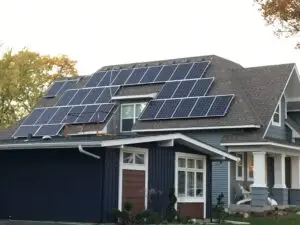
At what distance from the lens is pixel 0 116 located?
51.5 m

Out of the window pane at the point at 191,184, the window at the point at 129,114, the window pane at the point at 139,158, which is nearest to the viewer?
the window pane at the point at 139,158

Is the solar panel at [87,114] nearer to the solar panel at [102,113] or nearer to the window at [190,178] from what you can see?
the solar panel at [102,113]

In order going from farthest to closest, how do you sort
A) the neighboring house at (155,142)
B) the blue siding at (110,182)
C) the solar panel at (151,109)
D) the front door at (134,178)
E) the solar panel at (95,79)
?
the solar panel at (95,79) → the solar panel at (151,109) → the front door at (134,178) → the neighboring house at (155,142) → the blue siding at (110,182)

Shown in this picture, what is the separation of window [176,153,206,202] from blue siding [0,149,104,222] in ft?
13.9

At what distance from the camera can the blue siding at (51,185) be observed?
1862 cm

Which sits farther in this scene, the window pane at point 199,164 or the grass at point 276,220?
the window pane at point 199,164

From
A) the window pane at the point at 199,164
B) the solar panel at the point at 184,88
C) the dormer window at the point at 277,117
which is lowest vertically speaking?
the window pane at the point at 199,164

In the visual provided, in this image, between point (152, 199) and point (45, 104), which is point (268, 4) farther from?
point (45, 104)

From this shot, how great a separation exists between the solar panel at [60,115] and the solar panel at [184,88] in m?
6.54

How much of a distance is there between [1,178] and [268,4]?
11077mm

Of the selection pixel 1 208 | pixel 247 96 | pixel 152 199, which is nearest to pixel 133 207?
pixel 152 199

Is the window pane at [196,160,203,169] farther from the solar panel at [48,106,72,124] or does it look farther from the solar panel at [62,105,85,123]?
the solar panel at [48,106,72,124]

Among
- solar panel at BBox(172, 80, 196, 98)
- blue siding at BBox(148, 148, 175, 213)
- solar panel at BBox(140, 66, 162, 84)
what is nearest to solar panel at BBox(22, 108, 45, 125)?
solar panel at BBox(140, 66, 162, 84)

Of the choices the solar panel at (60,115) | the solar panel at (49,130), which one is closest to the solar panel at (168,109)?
the solar panel at (49,130)
